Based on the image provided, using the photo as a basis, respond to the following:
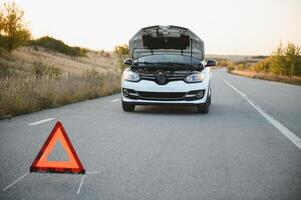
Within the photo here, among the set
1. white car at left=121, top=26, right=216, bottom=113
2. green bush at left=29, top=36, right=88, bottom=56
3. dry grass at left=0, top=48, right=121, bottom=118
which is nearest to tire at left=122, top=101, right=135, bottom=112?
white car at left=121, top=26, right=216, bottom=113

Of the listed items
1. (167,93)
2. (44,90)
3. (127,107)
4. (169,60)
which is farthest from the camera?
(44,90)

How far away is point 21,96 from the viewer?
1127cm

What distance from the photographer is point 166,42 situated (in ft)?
44.9

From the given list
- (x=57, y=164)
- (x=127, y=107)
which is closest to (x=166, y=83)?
(x=127, y=107)

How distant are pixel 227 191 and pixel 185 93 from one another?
6411mm

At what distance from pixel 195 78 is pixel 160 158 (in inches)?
207

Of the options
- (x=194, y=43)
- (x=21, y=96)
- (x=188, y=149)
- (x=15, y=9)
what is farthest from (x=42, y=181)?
(x=15, y=9)

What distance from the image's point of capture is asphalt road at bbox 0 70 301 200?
413 centimetres

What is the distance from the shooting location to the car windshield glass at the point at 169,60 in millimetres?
11273

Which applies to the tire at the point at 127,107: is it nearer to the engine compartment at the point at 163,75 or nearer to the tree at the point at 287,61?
the engine compartment at the point at 163,75

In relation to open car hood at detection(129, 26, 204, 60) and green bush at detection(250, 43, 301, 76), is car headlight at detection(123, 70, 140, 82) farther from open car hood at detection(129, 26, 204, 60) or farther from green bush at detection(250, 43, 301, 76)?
green bush at detection(250, 43, 301, 76)

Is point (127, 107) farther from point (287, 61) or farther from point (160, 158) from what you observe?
point (287, 61)

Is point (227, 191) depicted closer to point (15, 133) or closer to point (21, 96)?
point (15, 133)

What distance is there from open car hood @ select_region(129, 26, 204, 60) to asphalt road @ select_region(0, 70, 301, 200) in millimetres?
3618
